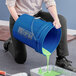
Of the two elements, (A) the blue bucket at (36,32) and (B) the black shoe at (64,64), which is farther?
(B) the black shoe at (64,64)

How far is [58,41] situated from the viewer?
1417mm

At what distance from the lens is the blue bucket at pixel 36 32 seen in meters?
1.22

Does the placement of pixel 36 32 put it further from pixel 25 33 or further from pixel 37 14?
pixel 37 14

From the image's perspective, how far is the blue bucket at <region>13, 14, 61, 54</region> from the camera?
1.22 metres

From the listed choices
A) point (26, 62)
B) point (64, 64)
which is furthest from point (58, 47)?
point (26, 62)

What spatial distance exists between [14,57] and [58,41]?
0.44m

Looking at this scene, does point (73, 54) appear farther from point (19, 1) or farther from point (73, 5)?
point (73, 5)

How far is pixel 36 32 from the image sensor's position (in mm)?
1238

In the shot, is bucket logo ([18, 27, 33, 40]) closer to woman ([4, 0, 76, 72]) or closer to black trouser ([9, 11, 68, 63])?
woman ([4, 0, 76, 72])

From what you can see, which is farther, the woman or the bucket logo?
the woman

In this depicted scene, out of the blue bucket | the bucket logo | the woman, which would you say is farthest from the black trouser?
the bucket logo

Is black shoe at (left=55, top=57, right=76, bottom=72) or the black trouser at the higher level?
the black trouser

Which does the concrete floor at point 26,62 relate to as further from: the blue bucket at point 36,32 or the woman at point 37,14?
the blue bucket at point 36,32

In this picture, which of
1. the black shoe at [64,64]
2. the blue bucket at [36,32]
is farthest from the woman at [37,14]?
the blue bucket at [36,32]
